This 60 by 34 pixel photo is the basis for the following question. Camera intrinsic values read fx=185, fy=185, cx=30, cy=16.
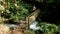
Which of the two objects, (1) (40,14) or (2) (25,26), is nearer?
(2) (25,26)

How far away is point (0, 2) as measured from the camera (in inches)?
220

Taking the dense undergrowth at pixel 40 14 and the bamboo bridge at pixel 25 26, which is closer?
the bamboo bridge at pixel 25 26

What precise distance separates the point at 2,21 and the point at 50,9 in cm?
183

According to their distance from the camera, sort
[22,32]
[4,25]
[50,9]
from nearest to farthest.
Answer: [22,32] → [4,25] → [50,9]

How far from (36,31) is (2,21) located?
1134mm

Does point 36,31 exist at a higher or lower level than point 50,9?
Result: lower

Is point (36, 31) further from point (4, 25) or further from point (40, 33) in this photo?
point (4, 25)

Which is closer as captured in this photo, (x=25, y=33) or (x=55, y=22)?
(x=25, y=33)

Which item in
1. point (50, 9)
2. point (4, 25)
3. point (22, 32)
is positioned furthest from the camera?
point (50, 9)

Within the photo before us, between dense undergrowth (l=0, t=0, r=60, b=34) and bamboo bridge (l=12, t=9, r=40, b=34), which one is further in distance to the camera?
dense undergrowth (l=0, t=0, r=60, b=34)

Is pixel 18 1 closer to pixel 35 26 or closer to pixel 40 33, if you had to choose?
pixel 35 26

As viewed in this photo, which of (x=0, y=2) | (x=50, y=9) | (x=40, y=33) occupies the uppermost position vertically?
(x=0, y=2)

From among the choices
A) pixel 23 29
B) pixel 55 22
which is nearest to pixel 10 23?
pixel 23 29

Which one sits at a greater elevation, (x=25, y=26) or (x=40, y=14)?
(x=40, y=14)
